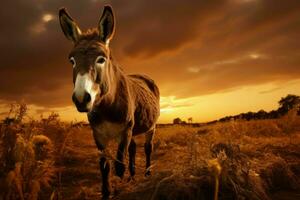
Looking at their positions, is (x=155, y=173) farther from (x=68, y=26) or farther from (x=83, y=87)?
(x=68, y=26)

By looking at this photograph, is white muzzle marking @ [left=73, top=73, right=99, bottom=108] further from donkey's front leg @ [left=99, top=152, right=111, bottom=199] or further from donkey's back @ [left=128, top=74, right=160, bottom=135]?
donkey's back @ [left=128, top=74, right=160, bottom=135]

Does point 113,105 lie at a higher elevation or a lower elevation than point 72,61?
lower

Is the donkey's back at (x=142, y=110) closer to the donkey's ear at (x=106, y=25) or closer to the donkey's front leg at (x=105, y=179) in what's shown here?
the donkey's front leg at (x=105, y=179)

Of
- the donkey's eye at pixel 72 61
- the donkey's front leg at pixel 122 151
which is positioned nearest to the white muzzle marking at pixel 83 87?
the donkey's eye at pixel 72 61

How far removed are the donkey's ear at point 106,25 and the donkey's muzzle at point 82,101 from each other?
4.77ft

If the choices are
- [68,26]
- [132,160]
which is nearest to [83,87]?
[68,26]

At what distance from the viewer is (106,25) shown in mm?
5012

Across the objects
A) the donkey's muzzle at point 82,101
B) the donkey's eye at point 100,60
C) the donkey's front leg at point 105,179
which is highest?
the donkey's eye at point 100,60

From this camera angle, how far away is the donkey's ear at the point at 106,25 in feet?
16.0

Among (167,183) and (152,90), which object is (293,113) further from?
(167,183)

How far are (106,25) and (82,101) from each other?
1712 mm

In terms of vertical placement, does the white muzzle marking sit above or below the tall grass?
above

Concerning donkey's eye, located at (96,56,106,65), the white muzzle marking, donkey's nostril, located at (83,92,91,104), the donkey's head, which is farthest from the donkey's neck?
donkey's nostril, located at (83,92,91,104)

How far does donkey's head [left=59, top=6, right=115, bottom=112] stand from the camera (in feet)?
12.6
